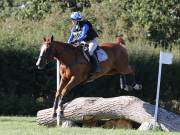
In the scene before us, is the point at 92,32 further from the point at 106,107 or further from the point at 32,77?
the point at 32,77

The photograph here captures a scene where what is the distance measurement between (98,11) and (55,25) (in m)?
5.94

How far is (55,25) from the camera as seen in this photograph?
31.9 metres

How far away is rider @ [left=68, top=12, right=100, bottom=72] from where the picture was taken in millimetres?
17875

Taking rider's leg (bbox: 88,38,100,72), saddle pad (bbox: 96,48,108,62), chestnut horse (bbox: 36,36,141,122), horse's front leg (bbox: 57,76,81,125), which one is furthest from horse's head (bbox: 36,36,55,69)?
saddle pad (bbox: 96,48,108,62)

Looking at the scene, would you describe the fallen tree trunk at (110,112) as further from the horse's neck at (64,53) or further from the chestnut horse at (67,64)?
the horse's neck at (64,53)

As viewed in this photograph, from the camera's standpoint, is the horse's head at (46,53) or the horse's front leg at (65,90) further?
the horse's front leg at (65,90)

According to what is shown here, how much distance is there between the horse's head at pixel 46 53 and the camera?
667 inches

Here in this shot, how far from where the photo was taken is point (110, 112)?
17281mm

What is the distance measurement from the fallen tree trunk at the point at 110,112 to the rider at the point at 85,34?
57.8 inches

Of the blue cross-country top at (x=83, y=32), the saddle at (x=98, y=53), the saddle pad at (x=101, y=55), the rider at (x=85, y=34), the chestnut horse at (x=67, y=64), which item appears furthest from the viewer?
the saddle pad at (x=101, y=55)

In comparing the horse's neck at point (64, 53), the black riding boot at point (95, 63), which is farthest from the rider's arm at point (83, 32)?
the black riding boot at point (95, 63)

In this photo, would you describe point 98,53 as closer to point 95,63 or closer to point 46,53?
point 95,63

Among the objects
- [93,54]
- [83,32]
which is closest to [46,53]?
[83,32]

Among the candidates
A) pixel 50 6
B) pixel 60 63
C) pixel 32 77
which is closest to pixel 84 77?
pixel 60 63
